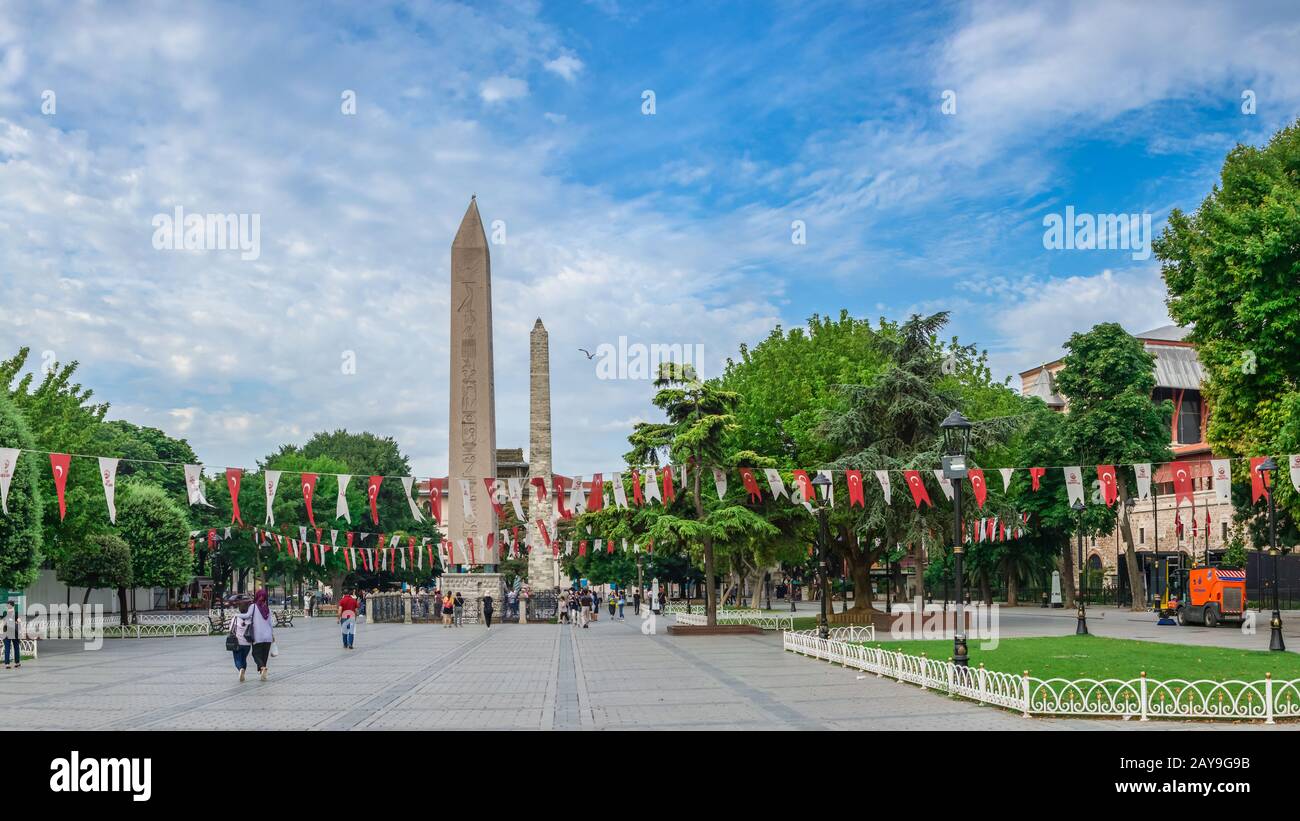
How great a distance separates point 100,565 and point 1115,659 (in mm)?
36502

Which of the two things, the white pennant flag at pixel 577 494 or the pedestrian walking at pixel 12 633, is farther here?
the white pennant flag at pixel 577 494

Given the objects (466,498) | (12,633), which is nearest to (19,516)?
(12,633)

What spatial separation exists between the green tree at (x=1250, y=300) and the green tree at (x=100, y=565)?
39261 millimetres

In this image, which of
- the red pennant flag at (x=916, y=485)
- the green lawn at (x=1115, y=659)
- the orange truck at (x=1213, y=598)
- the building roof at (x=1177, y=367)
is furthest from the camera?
the building roof at (x=1177, y=367)

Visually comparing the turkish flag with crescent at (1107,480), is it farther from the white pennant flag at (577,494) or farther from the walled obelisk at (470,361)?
the walled obelisk at (470,361)

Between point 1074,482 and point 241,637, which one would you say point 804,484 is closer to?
point 1074,482

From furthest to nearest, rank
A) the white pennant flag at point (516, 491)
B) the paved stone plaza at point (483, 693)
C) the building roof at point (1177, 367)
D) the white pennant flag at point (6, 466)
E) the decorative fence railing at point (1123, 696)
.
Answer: the building roof at point (1177, 367) → the white pennant flag at point (516, 491) → the white pennant flag at point (6, 466) → the paved stone plaza at point (483, 693) → the decorative fence railing at point (1123, 696)

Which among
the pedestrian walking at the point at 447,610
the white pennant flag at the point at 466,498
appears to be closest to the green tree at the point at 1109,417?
the white pennant flag at the point at 466,498

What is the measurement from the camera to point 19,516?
29.6 meters

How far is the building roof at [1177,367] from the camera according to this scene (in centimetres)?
7112

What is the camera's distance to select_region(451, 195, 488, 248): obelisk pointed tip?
4147 centimetres

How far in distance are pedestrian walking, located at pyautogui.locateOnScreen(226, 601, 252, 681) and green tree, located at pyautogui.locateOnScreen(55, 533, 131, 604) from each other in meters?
23.9

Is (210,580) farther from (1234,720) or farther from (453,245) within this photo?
(1234,720)
